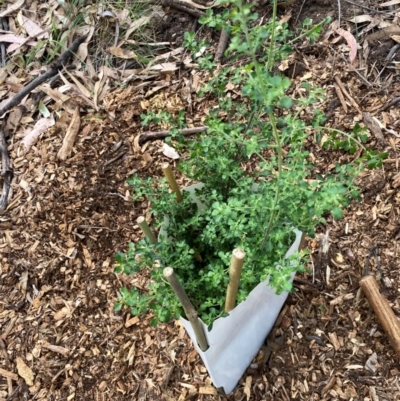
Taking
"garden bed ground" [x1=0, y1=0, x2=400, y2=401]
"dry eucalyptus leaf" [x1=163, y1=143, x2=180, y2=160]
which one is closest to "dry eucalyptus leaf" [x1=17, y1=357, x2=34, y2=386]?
"garden bed ground" [x1=0, y1=0, x2=400, y2=401]

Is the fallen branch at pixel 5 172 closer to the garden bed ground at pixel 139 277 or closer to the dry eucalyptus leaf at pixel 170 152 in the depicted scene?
the garden bed ground at pixel 139 277

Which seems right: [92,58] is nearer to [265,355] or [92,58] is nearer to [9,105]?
[9,105]

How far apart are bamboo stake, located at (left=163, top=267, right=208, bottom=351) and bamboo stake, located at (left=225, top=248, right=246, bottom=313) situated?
9 cm

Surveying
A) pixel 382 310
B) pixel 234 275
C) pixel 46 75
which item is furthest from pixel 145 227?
pixel 46 75

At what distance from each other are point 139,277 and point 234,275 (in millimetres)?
819

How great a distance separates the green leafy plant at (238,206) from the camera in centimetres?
105

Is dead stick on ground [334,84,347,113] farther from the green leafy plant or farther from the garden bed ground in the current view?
the green leafy plant

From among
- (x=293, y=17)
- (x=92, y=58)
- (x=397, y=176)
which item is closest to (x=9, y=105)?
(x=92, y=58)

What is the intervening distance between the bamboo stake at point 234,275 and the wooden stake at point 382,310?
23.7 inches

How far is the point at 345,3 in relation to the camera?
225cm

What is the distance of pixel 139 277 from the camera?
1790 millimetres

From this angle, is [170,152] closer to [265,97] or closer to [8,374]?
[8,374]

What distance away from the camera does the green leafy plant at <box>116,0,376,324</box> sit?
1.05 m

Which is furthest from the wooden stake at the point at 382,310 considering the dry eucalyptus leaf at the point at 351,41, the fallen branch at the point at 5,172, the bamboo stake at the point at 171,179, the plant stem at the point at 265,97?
the fallen branch at the point at 5,172
